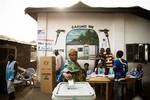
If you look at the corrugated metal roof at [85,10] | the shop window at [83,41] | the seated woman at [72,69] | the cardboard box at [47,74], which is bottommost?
the cardboard box at [47,74]

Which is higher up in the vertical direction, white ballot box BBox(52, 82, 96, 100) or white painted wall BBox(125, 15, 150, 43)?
white painted wall BBox(125, 15, 150, 43)

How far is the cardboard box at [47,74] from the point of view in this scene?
13.3 m

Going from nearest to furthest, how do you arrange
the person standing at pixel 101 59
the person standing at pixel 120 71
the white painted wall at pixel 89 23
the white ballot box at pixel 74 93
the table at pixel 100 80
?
the white ballot box at pixel 74 93 < the person standing at pixel 120 71 < the table at pixel 100 80 < the person standing at pixel 101 59 < the white painted wall at pixel 89 23

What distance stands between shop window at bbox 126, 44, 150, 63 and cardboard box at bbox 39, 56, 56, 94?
13.2ft

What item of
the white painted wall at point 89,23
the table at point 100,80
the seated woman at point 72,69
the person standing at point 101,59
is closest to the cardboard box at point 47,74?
the white painted wall at point 89,23

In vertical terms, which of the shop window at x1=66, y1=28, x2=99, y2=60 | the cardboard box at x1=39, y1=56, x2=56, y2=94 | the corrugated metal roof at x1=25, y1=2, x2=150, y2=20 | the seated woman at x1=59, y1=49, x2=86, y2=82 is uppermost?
the corrugated metal roof at x1=25, y1=2, x2=150, y2=20

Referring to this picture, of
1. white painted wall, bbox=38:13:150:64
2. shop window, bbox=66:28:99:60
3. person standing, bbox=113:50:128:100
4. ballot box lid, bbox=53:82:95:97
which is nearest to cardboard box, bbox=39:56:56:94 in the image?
white painted wall, bbox=38:13:150:64

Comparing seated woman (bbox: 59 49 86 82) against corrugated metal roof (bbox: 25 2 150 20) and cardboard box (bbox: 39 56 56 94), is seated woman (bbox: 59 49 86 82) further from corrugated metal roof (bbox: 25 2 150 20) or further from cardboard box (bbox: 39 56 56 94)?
corrugated metal roof (bbox: 25 2 150 20)

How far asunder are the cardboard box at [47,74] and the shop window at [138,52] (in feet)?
13.2

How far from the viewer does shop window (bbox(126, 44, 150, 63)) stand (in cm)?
1491

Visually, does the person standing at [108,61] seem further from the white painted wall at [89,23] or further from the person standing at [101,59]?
the white painted wall at [89,23]

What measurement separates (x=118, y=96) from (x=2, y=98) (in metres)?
5.49

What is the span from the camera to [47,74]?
13406mm

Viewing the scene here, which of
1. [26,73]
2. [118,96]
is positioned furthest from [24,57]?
[118,96]
